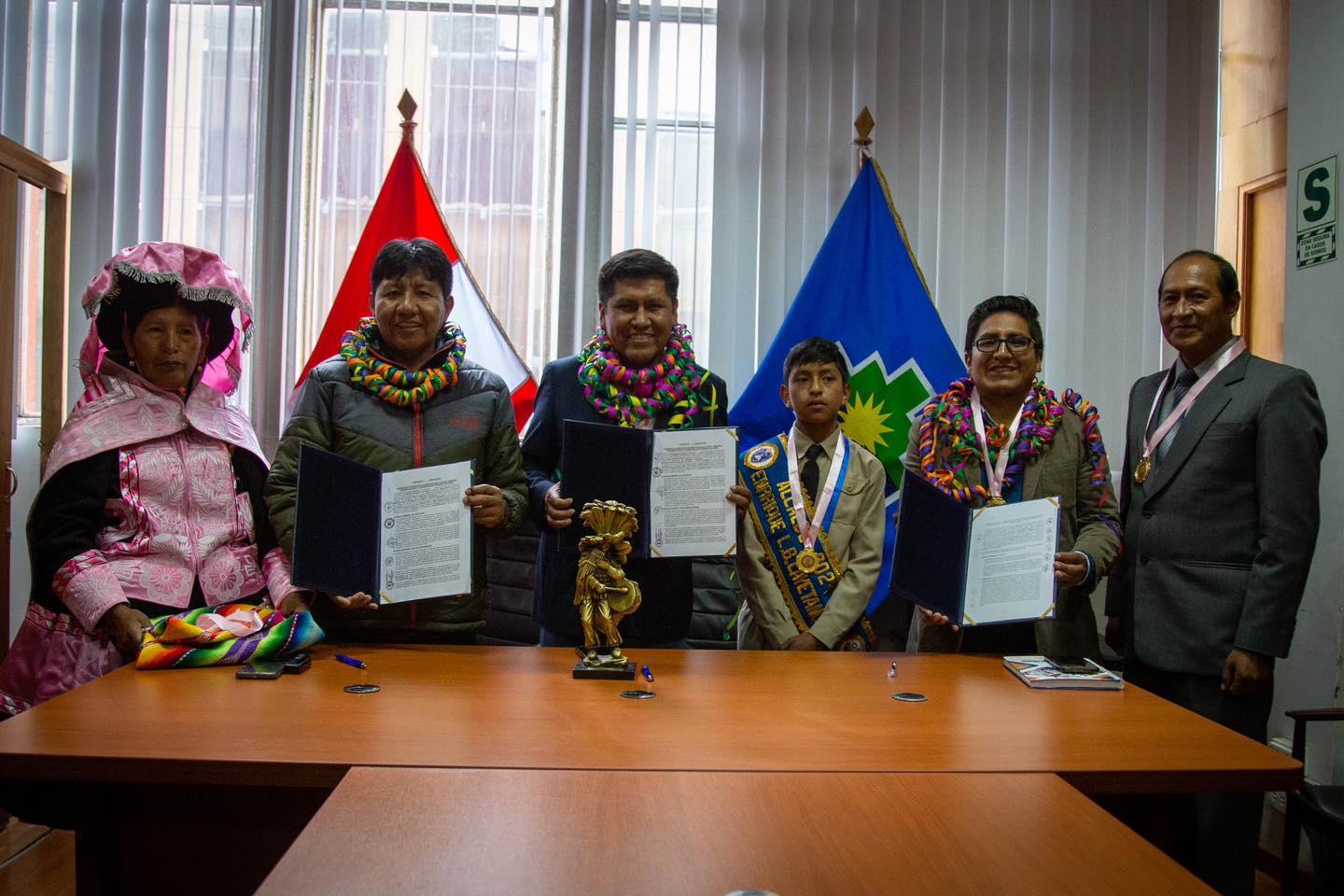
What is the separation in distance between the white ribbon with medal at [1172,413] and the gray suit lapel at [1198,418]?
19mm

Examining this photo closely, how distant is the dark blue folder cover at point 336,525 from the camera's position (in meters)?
2.15

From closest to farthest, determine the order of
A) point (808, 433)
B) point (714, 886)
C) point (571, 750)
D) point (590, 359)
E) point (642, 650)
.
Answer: point (714, 886) < point (571, 750) < point (642, 650) < point (590, 359) < point (808, 433)

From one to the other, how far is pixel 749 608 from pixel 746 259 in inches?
77.2

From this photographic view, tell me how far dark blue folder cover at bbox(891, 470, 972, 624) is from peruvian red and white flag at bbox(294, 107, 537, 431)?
208cm

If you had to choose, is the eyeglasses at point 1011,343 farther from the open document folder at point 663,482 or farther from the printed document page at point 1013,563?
the open document folder at point 663,482

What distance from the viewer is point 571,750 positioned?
1.62 meters

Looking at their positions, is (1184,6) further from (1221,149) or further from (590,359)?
(590,359)

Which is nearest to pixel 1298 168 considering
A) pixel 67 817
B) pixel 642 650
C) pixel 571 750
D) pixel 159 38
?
pixel 642 650

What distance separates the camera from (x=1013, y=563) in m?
2.32

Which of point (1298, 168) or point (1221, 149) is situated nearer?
point (1298, 168)

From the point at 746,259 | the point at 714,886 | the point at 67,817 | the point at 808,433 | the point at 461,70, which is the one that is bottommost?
the point at 67,817

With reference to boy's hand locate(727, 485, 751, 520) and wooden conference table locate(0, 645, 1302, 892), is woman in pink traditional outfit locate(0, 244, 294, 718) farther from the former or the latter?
boy's hand locate(727, 485, 751, 520)

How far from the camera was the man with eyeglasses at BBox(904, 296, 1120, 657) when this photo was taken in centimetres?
264

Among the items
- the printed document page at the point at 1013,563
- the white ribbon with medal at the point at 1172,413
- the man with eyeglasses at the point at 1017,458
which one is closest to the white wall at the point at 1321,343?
the white ribbon with medal at the point at 1172,413
